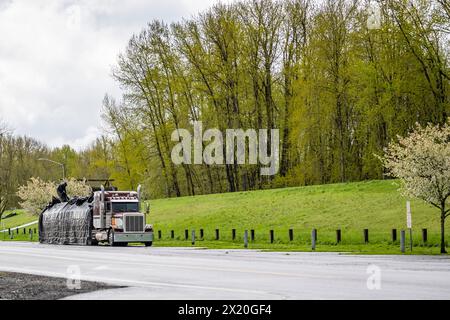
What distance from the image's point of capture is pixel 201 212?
6606cm

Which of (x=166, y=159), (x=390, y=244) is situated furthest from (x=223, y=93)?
(x=390, y=244)

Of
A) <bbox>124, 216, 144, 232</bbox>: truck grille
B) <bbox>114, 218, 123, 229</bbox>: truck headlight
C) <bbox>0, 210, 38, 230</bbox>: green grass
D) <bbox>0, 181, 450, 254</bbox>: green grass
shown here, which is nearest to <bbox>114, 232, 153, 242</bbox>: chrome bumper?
<bbox>124, 216, 144, 232</bbox>: truck grille

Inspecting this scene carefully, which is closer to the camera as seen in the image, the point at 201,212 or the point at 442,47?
the point at 442,47

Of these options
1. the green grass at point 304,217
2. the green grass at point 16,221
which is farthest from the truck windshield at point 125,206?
the green grass at point 16,221

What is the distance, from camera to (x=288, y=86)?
248 feet

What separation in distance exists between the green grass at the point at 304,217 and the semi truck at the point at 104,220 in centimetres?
257

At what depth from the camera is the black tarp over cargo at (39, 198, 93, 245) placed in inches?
2051

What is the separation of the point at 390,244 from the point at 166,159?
4950 centimetres

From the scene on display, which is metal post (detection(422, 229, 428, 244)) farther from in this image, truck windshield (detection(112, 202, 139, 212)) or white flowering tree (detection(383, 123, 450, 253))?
truck windshield (detection(112, 202, 139, 212))

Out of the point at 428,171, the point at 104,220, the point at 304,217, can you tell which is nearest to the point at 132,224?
the point at 104,220

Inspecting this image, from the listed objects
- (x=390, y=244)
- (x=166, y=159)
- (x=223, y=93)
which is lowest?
(x=390, y=244)
